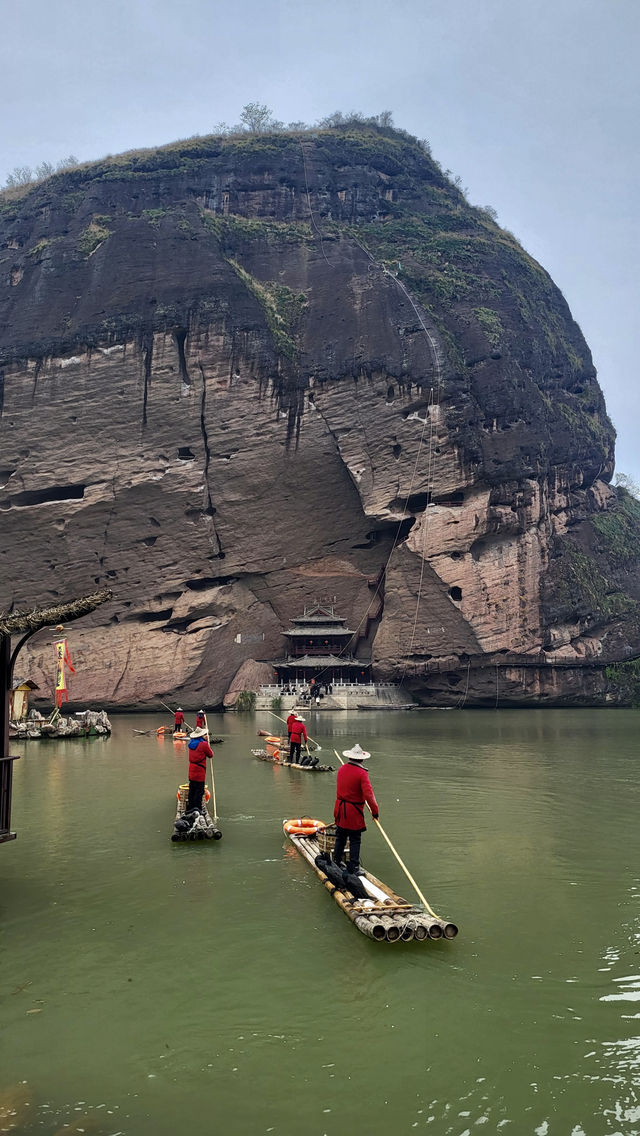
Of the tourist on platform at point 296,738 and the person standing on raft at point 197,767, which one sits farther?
the tourist on platform at point 296,738

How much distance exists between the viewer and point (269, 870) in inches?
368

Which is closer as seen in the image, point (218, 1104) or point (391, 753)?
point (218, 1104)

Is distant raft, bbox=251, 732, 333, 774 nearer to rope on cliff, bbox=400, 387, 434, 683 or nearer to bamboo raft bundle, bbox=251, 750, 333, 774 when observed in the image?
bamboo raft bundle, bbox=251, 750, 333, 774

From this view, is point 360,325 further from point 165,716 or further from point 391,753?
point 391,753

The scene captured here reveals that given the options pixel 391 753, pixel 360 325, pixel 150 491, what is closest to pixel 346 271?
pixel 360 325

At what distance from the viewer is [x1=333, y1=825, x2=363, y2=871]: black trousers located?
8266 mm

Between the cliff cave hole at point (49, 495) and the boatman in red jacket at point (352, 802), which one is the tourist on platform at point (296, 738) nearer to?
the boatman in red jacket at point (352, 802)

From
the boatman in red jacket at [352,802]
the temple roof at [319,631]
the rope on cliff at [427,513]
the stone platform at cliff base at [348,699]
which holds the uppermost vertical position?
the rope on cliff at [427,513]

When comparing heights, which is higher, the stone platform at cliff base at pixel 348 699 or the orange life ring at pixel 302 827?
the orange life ring at pixel 302 827

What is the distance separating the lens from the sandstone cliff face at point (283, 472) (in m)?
46.3

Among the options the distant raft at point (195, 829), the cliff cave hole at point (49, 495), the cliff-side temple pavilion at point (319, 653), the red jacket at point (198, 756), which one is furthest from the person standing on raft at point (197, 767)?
the cliff cave hole at point (49, 495)

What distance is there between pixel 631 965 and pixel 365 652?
151 feet

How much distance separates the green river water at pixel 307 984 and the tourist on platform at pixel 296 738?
6.36 m

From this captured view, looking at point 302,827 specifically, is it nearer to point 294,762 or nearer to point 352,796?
point 352,796
